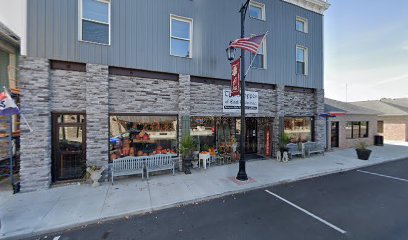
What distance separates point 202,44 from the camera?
9.98 meters

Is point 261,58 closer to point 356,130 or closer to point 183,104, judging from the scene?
point 183,104

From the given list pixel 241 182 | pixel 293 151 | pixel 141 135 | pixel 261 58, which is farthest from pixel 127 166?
pixel 261 58

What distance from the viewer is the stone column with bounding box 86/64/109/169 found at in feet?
25.1

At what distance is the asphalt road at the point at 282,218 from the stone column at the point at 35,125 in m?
3.51

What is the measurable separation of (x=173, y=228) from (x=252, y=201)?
2.88m

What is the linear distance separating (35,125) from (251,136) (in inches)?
466

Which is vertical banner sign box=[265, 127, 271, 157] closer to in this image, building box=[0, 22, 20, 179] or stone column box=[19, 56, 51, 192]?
stone column box=[19, 56, 51, 192]

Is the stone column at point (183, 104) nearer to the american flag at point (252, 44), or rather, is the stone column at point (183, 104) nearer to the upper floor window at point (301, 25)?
the american flag at point (252, 44)

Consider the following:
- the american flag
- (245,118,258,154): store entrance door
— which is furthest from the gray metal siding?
(245,118,258,154): store entrance door

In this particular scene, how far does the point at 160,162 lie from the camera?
343 inches

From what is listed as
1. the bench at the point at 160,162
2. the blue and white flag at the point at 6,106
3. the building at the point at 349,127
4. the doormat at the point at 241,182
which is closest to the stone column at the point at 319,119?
the building at the point at 349,127

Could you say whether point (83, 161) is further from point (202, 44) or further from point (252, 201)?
point (202, 44)

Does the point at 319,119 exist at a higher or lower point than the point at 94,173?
higher

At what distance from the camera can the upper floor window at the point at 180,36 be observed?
31.0 ft
